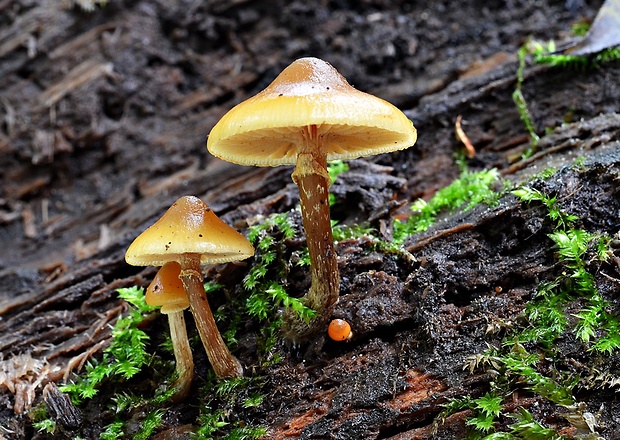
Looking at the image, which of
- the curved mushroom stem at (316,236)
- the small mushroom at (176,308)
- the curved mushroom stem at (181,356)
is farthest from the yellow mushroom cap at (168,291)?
the curved mushroom stem at (316,236)

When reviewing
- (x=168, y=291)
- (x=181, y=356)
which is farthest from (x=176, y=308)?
(x=181, y=356)

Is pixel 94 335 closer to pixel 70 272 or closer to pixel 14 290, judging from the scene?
pixel 70 272

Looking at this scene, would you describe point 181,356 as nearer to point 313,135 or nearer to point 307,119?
point 313,135

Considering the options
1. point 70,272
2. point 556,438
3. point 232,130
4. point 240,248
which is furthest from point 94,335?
point 556,438

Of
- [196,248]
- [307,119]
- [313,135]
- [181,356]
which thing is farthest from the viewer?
[181,356]

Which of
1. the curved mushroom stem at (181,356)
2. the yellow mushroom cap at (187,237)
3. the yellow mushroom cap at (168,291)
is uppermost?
the yellow mushroom cap at (187,237)

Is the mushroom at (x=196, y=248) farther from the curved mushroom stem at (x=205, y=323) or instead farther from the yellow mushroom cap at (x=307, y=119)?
the yellow mushroom cap at (x=307, y=119)
